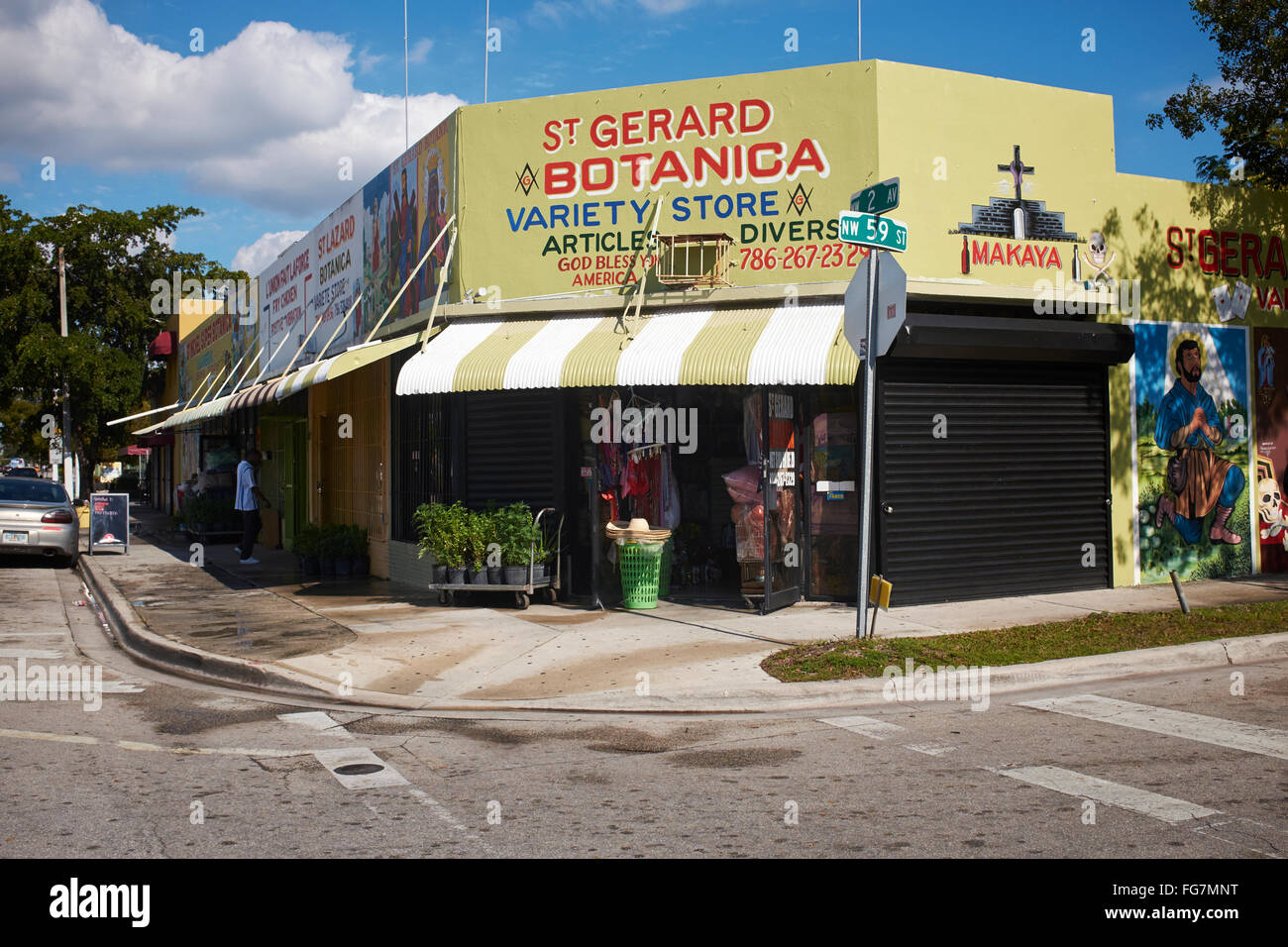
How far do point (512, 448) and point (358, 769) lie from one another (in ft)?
23.2

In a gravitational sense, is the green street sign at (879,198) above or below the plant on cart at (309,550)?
above

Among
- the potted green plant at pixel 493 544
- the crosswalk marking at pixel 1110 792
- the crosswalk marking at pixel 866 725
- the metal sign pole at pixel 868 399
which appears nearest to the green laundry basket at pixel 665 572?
the potted green plant at pixel 493 544

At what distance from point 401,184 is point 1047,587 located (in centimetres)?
1032

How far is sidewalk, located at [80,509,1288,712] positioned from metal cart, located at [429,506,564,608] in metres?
0.21

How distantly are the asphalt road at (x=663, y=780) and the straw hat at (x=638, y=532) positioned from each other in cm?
432

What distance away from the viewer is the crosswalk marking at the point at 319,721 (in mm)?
7091

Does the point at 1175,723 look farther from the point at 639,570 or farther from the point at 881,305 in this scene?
the point at 639,570

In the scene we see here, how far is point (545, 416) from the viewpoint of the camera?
12.7 metres

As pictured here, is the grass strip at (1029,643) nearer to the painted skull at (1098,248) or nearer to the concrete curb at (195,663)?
the concrete curb at (195,663)

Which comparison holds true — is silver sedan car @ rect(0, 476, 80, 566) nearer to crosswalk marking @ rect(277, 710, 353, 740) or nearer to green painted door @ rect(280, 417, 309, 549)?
green painted door @ rect(280, 417, 309, 549)

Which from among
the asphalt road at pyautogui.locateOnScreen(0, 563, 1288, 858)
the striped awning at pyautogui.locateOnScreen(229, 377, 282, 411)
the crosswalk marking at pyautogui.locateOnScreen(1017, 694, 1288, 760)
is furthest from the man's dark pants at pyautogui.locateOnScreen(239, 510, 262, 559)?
the crosswalk marking at pyautogui.locateOnScreen(1017, 694, 1288, 760)

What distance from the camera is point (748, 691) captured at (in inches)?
314

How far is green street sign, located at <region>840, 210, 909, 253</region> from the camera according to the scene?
847 centimetres

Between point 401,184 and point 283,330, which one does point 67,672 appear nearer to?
point 401,184
